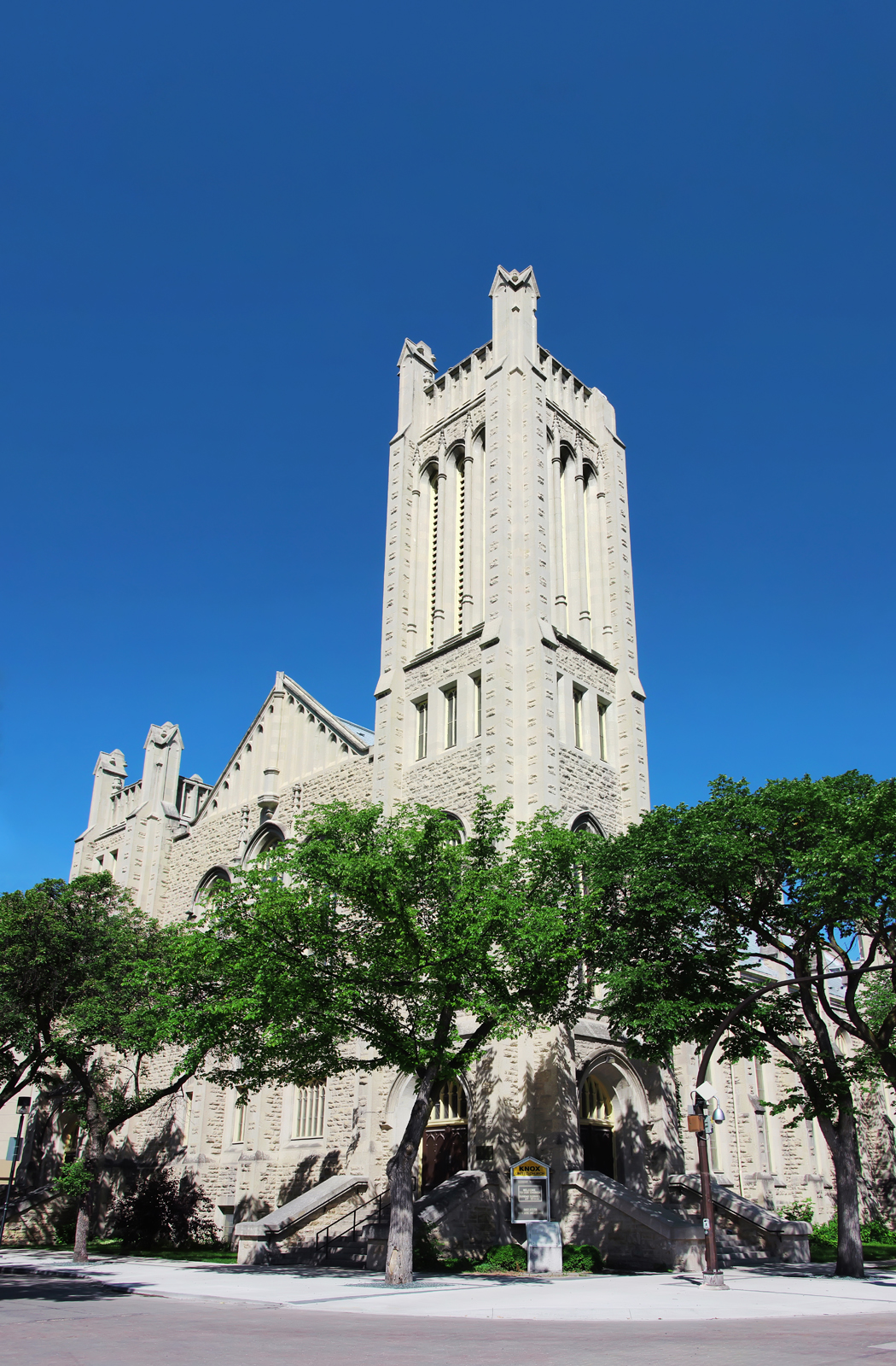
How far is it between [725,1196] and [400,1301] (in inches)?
552

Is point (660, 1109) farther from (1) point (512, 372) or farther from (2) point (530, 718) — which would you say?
(1) point (512, 372)

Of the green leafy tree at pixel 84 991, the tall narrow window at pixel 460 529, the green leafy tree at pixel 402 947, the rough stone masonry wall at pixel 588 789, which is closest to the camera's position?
the green leafy tree at pixel 402 947

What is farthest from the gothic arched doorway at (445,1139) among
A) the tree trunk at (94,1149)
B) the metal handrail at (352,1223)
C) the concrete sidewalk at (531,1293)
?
the tree trunk at (94,1149)

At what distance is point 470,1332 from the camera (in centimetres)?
1155

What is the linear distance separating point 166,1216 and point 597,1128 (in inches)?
622

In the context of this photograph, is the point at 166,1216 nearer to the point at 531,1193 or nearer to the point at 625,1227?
the point at 531,1193

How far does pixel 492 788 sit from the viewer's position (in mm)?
24156

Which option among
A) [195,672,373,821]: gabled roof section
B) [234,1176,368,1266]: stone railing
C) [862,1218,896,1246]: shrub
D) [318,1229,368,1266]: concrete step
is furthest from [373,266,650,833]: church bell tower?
[862,1218,896,1246]: shrub

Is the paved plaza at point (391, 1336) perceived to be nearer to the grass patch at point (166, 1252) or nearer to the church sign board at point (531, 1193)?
the church sign board at point (531, 1193)

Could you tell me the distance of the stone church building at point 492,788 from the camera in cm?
2428

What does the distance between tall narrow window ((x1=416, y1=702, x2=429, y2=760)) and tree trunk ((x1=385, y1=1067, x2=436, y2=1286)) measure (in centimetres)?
1318

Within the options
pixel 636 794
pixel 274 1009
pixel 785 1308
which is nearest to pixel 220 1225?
pixel 274 1009

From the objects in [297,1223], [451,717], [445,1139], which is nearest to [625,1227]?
[445,1139]

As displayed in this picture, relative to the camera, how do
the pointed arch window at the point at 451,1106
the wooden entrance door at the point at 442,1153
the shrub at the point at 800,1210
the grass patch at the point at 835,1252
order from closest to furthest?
the wooden entrance door at the point at 442,1153, the pointed arch window at the point at 451,1106, the grass patch at the point at 835,1252, the shrub at the point at 800,1210
